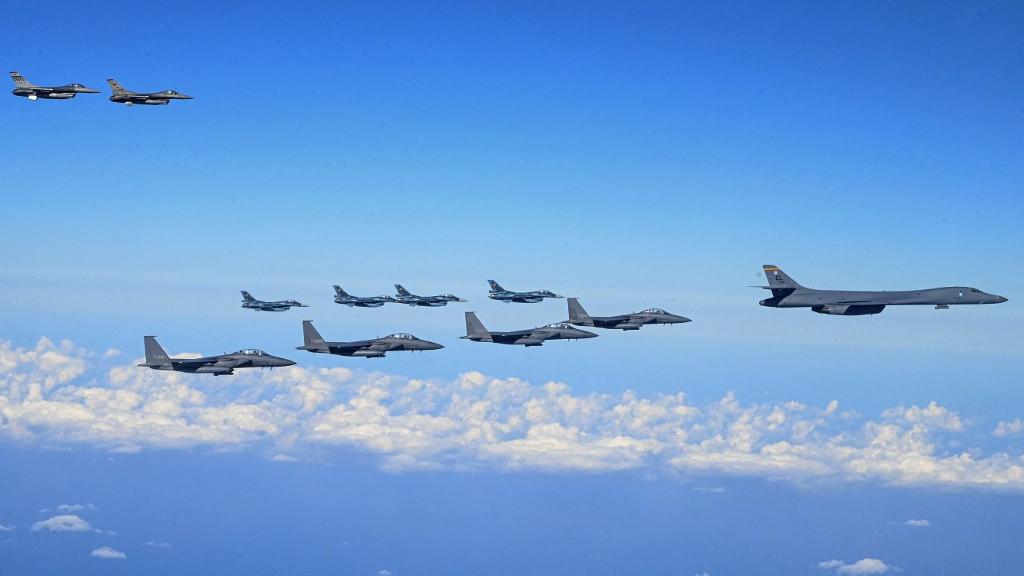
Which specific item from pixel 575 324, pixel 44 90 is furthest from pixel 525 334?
pixel 44 90

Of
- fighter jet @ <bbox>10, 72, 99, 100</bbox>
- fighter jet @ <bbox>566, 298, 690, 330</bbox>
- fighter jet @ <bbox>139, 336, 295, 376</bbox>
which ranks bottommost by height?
fighter jet @ <bbox>139, 336, 295, 376</bbox>

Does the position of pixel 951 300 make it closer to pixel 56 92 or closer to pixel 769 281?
pixel 769 281

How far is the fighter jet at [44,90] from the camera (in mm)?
117938

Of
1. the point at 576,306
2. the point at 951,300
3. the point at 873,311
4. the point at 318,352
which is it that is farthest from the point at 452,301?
the point at 951,300

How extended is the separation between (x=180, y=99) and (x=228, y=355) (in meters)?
40.0

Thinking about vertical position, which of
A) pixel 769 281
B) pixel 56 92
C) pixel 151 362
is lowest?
pixel 151 362

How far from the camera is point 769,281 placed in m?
157

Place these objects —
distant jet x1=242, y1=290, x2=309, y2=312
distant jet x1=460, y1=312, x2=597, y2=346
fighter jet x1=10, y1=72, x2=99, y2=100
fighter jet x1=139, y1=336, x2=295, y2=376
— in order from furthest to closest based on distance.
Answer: distant jet x1=242, y1=290, x2=309, y2=312, distant jet x1=460, y1=312, x2=597, y2=346, fighter jet x1=139, y1=336, x2=295, y2=376, fighter jet x1=10, y1=72, x2=99, y2=100

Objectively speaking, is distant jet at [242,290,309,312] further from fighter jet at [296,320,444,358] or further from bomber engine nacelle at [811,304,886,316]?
bomber engine nacelle at [811,304,886,316]

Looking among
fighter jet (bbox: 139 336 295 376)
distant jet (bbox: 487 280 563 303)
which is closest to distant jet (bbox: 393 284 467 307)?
distant jet (bbox: 487 280 563 303)

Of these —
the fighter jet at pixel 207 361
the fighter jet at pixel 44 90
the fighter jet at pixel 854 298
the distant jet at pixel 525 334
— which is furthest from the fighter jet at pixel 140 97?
the fighter jet at pixel 854 298

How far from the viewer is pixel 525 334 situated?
148375mm

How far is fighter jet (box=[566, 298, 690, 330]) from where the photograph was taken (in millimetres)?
152000

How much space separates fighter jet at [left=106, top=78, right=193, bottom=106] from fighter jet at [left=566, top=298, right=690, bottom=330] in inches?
2826
